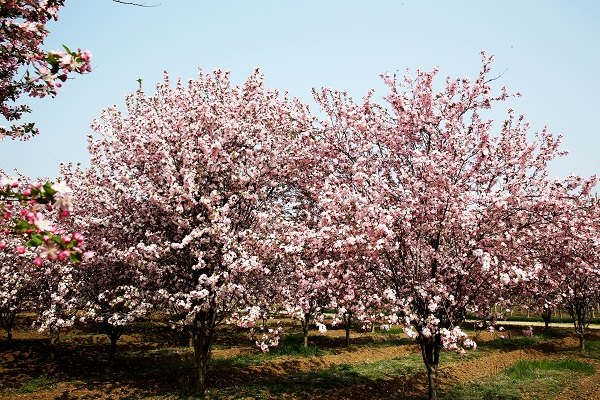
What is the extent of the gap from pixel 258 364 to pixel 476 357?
13.1 metres

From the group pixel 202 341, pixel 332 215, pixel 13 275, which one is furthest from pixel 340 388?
pixel 13 275

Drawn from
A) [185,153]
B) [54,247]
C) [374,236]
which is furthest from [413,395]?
[54,247]

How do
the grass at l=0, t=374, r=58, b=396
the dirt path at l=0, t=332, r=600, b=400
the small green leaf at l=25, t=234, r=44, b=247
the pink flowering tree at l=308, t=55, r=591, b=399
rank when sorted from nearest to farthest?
the small green leaf at l=25, t=234, r=44, b=247 → the pink flowering tree at l=308, t=55, r=591, b=399 → the dirt path at l=0, t=332, r=600, b=400 → the grass at l=0, t=374, r=58, b=396

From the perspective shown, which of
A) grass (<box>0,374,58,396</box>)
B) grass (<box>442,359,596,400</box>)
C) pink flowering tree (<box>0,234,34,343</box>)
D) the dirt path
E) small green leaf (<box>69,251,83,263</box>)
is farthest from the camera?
pink flowering tree (<box>0,234,34,343</box>)

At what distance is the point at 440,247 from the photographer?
400 inches

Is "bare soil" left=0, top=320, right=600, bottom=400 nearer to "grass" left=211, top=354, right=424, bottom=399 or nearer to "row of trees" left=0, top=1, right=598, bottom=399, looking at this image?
"grass" left=211, top=354, right=424, bottom=399

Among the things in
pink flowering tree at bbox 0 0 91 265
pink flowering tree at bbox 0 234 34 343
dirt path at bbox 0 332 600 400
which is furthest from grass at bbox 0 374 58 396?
pink flowering tree at bbox 0 0 91 265

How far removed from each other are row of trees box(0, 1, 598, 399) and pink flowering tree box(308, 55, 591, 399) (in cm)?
5

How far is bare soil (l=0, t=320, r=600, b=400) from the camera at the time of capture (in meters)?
12.8

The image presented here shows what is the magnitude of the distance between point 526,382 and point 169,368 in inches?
592

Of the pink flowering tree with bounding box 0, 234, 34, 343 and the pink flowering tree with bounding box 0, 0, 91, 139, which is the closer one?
the pink flowering tree with bounding box 0, 0, 91, 139

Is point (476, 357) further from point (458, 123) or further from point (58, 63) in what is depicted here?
point (58, 63)

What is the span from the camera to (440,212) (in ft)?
33.1

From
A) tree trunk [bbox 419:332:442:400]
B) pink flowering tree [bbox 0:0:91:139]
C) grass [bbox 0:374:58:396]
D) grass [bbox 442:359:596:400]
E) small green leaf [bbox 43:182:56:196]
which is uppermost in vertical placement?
pink flowering tree [bbox 0:0:91:139]
